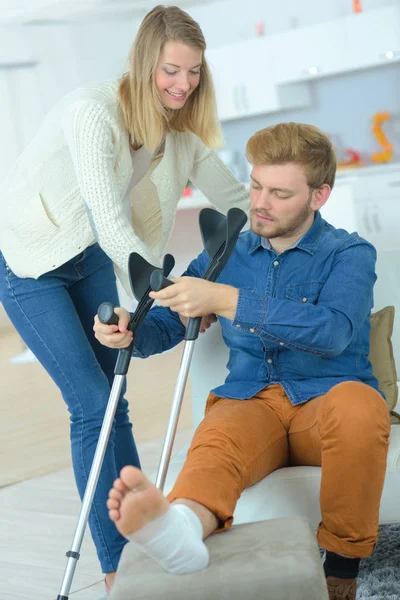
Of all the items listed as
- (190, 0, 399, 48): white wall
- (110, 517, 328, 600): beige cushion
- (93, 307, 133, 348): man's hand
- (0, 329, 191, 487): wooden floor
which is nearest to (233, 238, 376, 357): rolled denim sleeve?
(93, 307, 133, 348): man's hand

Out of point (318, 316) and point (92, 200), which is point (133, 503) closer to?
point (318, 316)

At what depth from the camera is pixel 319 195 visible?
6.82 ft

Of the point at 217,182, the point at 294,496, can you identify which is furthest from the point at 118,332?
the point at 217,182

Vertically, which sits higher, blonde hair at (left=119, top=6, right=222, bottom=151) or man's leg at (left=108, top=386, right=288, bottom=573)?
blonde hair at (left=119, top=6, right=222, bottom=151)

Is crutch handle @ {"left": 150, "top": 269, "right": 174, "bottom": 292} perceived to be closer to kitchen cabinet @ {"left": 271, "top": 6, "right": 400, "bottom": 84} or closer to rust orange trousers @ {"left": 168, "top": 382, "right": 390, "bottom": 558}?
rust orange trousers @ {"left": 168, "top": 382, "right": 390, "bottom": 558}

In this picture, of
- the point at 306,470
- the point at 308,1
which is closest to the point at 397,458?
the point at 306,470

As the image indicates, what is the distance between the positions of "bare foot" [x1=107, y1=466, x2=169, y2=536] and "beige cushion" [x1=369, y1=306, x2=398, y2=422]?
3.17 ft

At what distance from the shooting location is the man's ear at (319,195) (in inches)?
81.4

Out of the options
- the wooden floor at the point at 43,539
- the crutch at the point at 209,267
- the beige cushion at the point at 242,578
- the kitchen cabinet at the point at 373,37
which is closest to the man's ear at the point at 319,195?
the crutch at the point at 209,267

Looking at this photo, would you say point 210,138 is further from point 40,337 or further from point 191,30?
point 40,337

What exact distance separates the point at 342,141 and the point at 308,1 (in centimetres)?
106

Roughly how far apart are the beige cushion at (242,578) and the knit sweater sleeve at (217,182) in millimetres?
1175

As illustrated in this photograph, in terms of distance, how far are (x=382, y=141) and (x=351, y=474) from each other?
479 cm

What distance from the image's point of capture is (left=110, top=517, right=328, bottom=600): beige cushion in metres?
1.38
